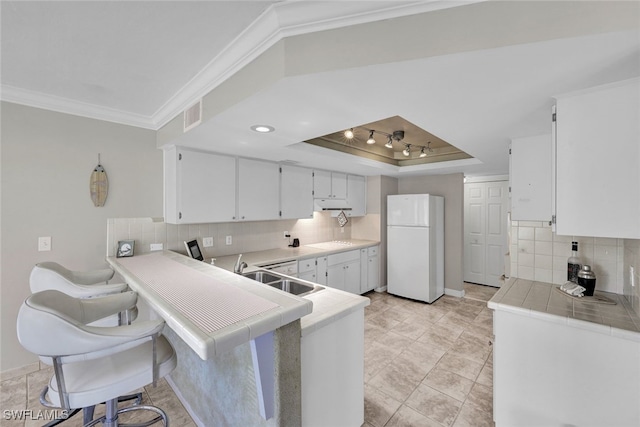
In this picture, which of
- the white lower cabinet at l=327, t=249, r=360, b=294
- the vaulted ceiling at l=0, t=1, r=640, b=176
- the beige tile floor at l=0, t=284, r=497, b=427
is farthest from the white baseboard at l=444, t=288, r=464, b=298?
the vaulted ceiling at l=0, t=1, r=640, b=176

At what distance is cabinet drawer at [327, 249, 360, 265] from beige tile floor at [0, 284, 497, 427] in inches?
35.1

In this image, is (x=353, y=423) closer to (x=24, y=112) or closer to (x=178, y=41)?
(x=178, y=41)

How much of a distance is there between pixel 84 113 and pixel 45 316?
7.26 feet

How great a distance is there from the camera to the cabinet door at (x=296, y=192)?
11.5 feet

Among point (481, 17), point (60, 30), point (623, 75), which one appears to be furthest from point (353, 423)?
point (60, 30)

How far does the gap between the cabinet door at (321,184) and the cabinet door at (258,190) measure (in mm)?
682

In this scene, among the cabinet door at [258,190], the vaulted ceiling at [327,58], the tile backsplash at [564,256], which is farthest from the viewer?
the cabinet door at [258,190]

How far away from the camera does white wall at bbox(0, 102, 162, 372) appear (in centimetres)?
214

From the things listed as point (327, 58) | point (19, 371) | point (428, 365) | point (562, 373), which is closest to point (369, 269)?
point (428, 365)

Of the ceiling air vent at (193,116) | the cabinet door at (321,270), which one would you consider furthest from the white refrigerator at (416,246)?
the ceiling air vent at (193,116)

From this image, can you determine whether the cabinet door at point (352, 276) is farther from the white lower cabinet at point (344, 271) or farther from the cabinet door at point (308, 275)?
the cabinet door at point (308, 275)

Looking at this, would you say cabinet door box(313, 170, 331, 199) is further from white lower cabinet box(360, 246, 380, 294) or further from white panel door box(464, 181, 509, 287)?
white panel door box(464, 181, 509, 287)

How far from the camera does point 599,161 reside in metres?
1.28

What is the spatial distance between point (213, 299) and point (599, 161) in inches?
81.4
